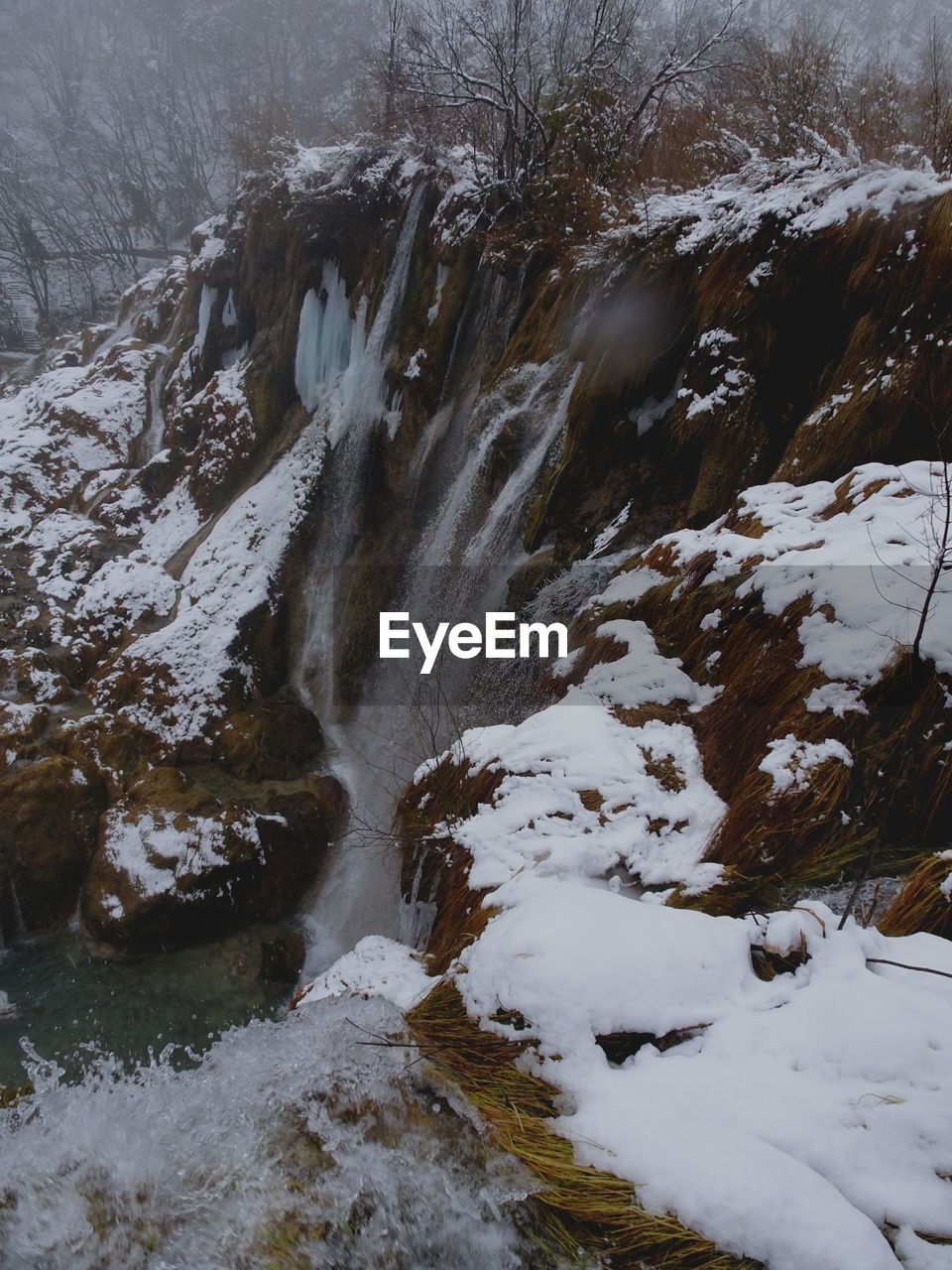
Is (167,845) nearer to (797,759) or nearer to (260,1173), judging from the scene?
(260,1173)

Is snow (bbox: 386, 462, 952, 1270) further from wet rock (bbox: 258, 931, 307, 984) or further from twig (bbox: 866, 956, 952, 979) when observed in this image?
wet rock (bbox: 258, 931, 307, 984)

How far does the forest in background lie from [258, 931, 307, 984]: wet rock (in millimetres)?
9550

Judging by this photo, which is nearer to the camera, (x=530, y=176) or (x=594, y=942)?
(x=594, y=942)

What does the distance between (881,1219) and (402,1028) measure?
1305 mm

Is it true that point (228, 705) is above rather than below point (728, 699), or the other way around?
below

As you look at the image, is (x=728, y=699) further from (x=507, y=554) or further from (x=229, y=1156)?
(x=507, y=554)

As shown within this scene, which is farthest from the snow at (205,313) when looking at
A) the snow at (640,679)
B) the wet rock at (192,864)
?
the snow at (640,679)

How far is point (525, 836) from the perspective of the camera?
2.89 metres

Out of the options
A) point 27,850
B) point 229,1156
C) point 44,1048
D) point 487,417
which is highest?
point 487,417

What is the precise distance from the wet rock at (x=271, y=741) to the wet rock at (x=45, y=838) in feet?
5.95

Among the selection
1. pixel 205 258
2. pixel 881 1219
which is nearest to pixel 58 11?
pixel 205 258

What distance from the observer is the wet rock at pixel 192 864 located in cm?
716

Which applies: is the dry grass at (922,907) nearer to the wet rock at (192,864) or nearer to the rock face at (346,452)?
the rock face at (346,452)

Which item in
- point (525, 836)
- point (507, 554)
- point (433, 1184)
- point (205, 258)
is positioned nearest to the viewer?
point (433, 1184)
